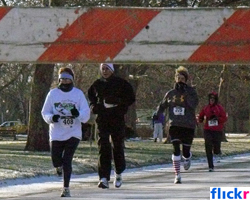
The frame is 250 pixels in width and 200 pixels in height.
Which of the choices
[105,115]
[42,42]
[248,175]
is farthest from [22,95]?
[42,42]

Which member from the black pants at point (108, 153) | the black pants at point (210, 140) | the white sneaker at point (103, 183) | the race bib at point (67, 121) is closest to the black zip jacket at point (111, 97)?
the black pants at point (108, 153)

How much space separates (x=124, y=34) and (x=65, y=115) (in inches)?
179

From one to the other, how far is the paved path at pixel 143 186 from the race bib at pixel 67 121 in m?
1.19

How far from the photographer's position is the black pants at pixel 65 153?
12562 mm

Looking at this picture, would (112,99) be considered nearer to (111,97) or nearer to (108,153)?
(111,97)

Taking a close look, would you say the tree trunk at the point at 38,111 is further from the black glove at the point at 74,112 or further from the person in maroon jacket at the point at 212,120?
the black glove at the point at 74,112

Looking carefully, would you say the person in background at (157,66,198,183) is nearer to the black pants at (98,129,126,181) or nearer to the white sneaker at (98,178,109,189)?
the black pants at (98,129,126,181)

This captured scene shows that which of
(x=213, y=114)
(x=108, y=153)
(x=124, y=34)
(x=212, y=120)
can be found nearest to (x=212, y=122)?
(x=212, y=120)

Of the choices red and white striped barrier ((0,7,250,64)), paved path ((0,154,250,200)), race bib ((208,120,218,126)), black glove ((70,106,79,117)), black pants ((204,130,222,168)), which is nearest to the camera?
red and white striped barrier ((0,7,250,64))

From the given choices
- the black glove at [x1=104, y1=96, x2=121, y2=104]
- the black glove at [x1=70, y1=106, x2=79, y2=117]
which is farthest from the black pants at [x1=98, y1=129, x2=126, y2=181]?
the black glove at [x1=70, y1=106, x2=79, y2=117]

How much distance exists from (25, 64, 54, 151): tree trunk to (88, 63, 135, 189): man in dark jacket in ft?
55.0

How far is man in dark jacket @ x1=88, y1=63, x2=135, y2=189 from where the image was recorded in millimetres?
12727

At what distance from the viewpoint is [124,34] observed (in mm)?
8094
